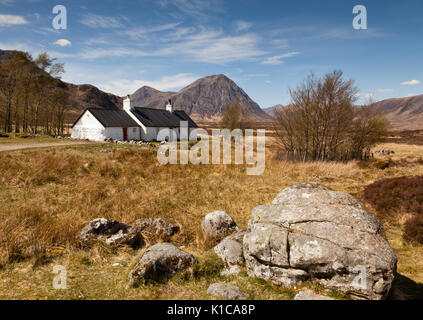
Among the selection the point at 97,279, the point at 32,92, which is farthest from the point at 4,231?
the point at 32,92

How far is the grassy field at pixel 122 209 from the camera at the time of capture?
507 cm

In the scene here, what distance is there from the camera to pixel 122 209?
10.8m

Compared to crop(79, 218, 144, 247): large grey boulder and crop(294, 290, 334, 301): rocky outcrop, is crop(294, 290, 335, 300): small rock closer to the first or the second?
crop(294, 290, 334, 301): rocky outcrop

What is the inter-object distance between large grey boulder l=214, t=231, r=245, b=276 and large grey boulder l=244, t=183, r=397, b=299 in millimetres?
403

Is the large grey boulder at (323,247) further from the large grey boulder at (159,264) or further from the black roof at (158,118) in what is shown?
the black roof at (158,118)

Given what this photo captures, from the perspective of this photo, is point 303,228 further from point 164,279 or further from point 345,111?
point 345,111

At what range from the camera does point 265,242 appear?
528 cm

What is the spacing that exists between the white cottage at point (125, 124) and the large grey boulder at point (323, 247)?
35.2m

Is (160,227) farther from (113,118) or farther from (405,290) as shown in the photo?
(113,118)

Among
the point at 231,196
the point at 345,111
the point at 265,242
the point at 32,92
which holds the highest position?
the point at 32,92

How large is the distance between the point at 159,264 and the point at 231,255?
1845 mm

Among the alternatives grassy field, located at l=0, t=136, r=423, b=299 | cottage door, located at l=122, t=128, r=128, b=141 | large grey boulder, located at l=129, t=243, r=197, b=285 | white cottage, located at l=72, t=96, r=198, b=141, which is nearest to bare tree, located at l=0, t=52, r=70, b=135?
white cottage, located at l=72, t=96, r=198, b=141
